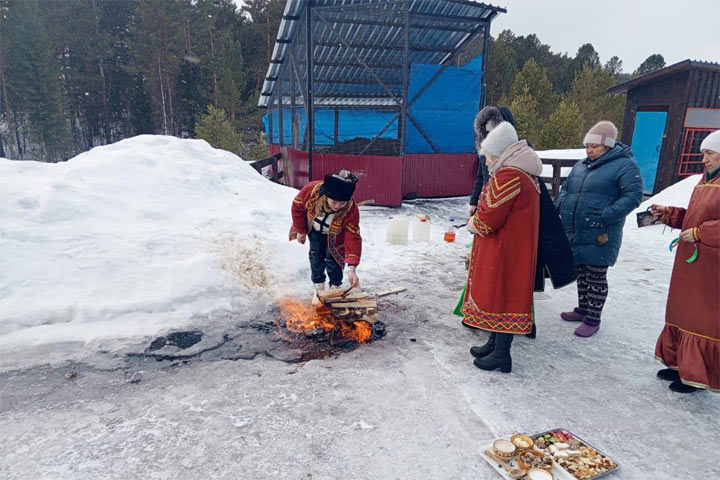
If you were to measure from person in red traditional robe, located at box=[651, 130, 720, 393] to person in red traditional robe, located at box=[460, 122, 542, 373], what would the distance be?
1115 mm

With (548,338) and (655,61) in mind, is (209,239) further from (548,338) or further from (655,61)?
(655,61)

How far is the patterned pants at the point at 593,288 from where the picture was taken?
14.1ft

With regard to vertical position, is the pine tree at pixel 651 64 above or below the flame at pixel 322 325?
above

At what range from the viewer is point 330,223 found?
4508 millimetres

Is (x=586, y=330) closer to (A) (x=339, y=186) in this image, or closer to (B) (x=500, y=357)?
(B) (x=500, y=357)

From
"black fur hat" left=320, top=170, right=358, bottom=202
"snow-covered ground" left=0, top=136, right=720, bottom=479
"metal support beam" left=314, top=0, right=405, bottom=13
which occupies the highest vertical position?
"metal support beam" left=314, top=0, right=405, bottom=13

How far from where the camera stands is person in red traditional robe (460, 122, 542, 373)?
3.29m

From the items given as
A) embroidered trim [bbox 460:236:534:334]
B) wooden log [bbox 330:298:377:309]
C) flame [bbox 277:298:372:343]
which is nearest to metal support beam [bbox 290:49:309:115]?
flame [bbox 277:298:372:343]

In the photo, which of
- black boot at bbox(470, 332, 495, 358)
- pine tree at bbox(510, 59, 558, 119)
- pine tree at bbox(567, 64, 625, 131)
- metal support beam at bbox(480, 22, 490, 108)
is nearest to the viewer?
black boot at bbox(470, 332, 495, 358)

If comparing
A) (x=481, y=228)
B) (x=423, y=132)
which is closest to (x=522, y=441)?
(x=481, y=228)

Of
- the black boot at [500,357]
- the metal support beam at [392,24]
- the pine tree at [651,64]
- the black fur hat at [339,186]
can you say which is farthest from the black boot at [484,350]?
the pine tree at [651,64]

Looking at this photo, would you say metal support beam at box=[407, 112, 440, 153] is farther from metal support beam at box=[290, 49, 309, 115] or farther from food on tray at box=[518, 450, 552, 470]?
food on tray at box=[518, 450, 552, 470]

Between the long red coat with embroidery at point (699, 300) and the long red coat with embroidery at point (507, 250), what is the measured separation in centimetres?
112

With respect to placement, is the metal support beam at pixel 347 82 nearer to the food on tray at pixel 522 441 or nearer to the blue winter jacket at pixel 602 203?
the blue winter jacket at pixel 602 203
